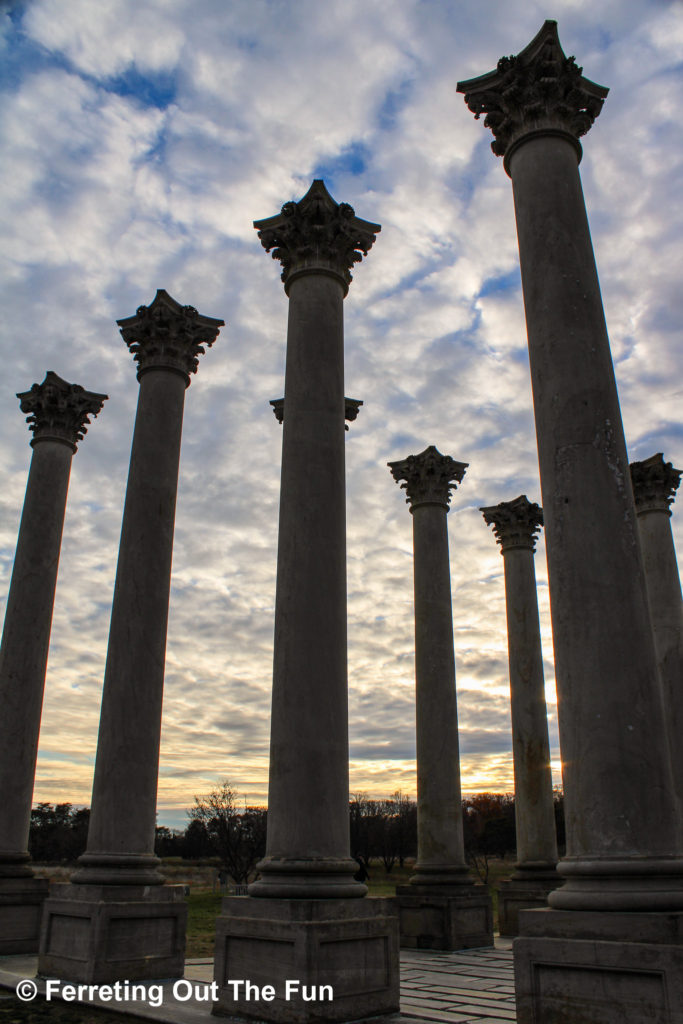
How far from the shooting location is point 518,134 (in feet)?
120

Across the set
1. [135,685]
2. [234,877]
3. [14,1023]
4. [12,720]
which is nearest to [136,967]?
[14,1023]

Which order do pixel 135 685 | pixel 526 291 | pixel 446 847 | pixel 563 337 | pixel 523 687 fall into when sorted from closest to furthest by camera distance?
1. pixel 563 337
2. pixel 526 291
3. pixel 135 685
4. pixel 446 847
5. pixel 523 687

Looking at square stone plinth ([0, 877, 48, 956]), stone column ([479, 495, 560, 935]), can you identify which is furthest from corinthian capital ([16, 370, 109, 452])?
stone column ([479, 495, 560, 935])

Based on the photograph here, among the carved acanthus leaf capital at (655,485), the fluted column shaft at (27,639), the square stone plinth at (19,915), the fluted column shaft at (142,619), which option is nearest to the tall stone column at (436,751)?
the carved acanthus leaf capital at (655,485)

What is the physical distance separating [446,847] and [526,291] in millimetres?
48890

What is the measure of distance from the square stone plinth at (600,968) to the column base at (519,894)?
4906 centimetres

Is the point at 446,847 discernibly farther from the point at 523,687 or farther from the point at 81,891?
the point at 81,891

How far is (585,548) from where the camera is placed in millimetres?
28203

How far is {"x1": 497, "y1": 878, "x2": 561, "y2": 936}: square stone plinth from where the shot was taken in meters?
69.1

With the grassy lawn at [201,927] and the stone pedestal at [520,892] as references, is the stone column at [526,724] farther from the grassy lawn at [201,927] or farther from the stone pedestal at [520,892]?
the grassy lawn at [201,927]

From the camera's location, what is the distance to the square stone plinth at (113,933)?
40.5 meters

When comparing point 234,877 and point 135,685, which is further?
point 234,877

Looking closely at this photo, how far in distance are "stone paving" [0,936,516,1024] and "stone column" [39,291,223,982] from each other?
8.06ft

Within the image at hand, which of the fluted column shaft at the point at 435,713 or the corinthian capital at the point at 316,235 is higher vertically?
the corinthian capital at the point at 316,235
